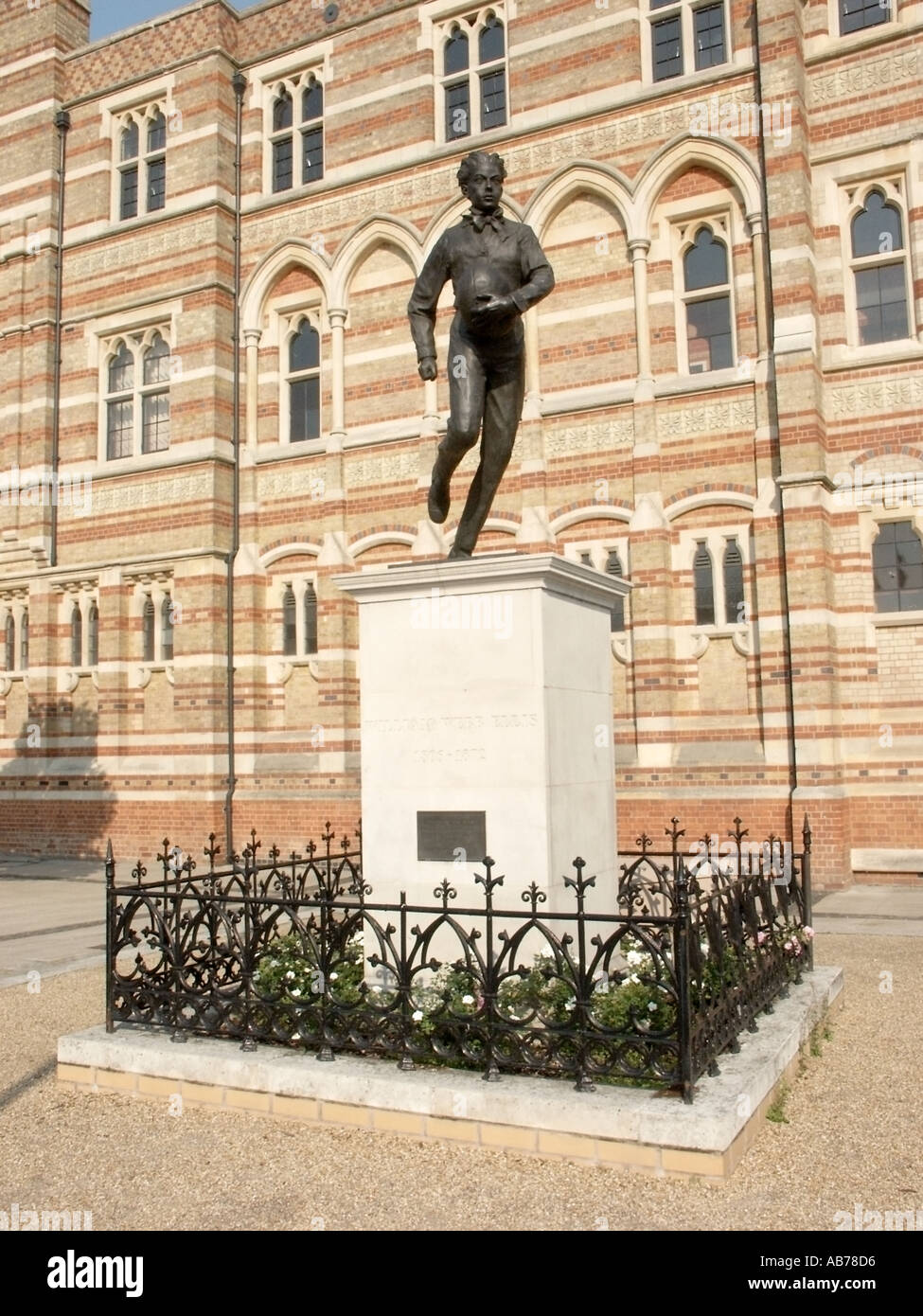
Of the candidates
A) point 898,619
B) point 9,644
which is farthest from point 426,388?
point 9,644

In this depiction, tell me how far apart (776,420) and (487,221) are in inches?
364

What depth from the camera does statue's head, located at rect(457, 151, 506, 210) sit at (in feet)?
22.2

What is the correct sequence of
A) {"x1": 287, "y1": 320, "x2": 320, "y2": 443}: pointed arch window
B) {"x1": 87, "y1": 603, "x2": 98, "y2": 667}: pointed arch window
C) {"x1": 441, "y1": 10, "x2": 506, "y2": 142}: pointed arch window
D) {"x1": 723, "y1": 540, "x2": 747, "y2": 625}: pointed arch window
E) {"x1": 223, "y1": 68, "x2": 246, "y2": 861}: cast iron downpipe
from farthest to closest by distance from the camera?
{"x1": 87, "y1": 603, "x2": 98, "y2": 667}: pointed arch window
{"x1": 287, "y1": 320, "x2": 320, "y2": 443}: pointed arch window
{"x1": 223, "y1": 68, "x2": 246, "y2": 861}: cast iron downpipe
{"x1": 441, "y1": 10, "x2": 506, "y2": 142}: pointed arch window
{"x1": 723, "y1": 540, "x2": 747, "y2": 625}: pointed arch window

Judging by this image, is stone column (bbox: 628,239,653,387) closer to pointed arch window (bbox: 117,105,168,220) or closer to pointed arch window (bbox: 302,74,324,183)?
pointed arch window (bbox: 302,74,324,183)

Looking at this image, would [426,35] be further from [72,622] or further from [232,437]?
[72,622]

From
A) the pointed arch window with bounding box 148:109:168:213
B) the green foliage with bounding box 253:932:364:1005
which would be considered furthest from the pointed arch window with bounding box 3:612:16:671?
the green foliage with bounding box 253:932:364:1005

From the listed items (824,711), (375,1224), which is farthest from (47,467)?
(375,1224)

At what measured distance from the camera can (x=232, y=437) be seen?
19.7 m

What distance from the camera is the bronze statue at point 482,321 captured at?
268 inches

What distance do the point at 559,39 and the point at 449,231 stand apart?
12.6 meters

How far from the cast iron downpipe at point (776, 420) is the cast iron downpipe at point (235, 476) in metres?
9.38

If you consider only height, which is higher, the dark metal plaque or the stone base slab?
the dark metal plaque

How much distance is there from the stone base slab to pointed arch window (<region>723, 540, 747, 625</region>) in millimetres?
9515

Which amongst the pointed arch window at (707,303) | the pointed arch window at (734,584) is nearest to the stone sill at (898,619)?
the pointed arch window at (734,584)
